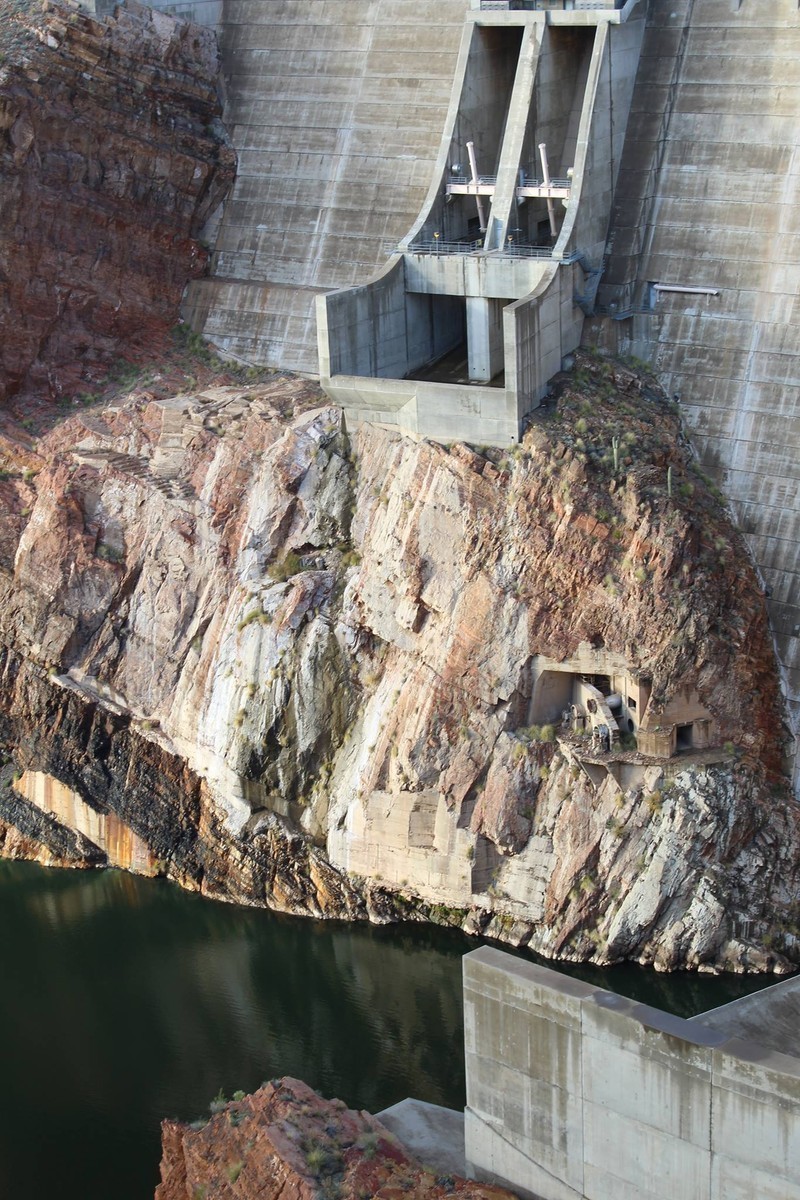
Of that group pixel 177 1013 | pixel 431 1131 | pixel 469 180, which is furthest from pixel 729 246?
pixel 431 1131

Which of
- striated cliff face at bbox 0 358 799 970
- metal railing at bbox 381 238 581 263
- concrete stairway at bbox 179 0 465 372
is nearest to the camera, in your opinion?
striated cliff face at bbox 0 358 799 970

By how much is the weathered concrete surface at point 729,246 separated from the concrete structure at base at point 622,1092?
1260 cm

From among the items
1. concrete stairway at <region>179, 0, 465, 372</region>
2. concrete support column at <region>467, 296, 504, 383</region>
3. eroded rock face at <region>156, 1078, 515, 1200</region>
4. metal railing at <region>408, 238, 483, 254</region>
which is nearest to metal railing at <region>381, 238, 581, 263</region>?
metal railing at <region>408, 238, 483, 254</region>

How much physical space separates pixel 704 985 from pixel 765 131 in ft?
61.9

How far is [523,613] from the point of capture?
3966 centimetres

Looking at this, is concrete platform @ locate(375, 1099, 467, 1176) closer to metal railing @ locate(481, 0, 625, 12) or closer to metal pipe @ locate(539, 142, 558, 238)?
metal pipe @ locate(539, 142, 558, 238)

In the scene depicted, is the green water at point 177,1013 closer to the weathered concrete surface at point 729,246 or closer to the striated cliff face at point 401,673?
the striated cliff face at point 401,673

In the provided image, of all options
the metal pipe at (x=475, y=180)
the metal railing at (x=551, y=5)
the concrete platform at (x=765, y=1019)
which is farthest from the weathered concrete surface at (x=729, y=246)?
the concrete platform at (x=765, y=1019)

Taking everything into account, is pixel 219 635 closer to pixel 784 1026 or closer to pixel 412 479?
pixel 412 479

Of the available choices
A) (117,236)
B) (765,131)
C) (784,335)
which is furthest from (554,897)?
(117,236)

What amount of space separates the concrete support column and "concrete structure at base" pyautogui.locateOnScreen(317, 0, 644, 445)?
0.03m

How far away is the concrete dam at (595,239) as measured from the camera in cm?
4169

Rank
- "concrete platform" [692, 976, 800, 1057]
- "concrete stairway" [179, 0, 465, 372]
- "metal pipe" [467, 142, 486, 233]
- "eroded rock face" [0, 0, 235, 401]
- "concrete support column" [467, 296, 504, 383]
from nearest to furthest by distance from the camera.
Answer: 1. "concrete platform" [692, 976, 800, 1057]
2. "concrete support column" [467, 296, 504, 383]
3. "metal pipe" [467, 142, 486, 233]
4. "eroded rock face" [0, 0, 235, 401]
5. "concrete stairway" [179, 0, 465, 372]

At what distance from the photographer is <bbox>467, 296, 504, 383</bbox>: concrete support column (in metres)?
44.0
